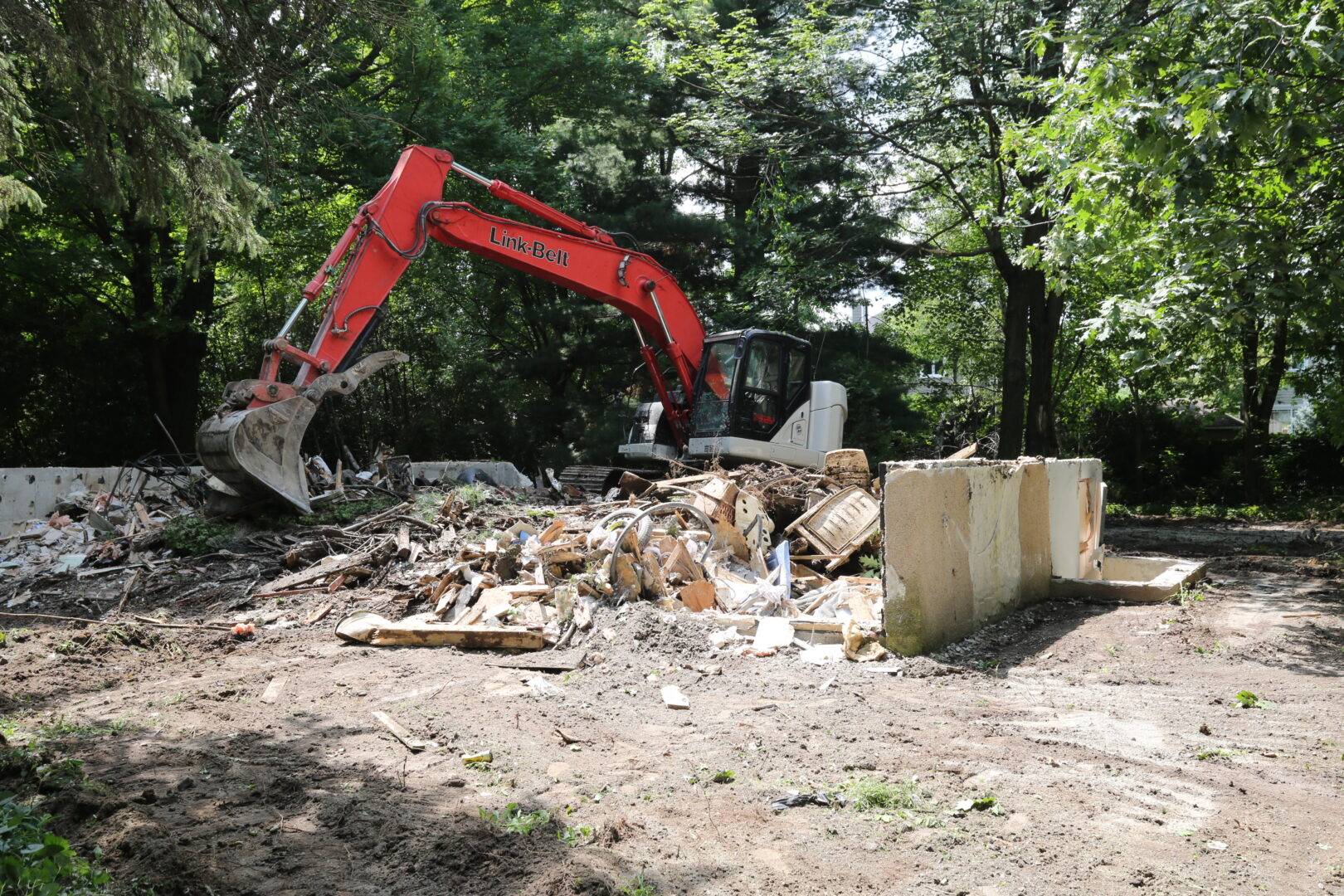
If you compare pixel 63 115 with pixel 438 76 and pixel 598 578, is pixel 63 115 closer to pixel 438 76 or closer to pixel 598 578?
pixel 438 76

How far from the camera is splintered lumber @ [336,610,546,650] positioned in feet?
21.1

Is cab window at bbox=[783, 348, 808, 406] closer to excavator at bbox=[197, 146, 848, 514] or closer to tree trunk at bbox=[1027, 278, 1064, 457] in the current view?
excavator at bbox=[197, 146, 848, 514]

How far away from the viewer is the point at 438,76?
15.7m

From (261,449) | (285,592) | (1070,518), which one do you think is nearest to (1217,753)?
(1070,518)

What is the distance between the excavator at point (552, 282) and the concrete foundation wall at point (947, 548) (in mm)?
5306

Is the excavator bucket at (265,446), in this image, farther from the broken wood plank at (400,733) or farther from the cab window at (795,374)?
the cab window at (795,374)

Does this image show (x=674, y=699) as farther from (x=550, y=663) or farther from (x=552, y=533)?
(x=552, y=533)

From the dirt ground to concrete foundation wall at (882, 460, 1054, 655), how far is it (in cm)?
23

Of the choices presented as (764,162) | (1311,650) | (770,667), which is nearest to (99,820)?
(770,667)

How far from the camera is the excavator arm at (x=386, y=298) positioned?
9.07 meters

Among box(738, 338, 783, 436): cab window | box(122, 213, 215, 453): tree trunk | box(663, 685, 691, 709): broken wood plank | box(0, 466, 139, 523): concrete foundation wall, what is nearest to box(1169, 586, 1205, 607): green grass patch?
box(663, 685, 691, 709): broken wood plank

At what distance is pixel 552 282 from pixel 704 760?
9518mm

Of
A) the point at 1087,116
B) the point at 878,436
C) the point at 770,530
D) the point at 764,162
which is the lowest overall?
the point at 770,530

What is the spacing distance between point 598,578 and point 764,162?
1041cm
